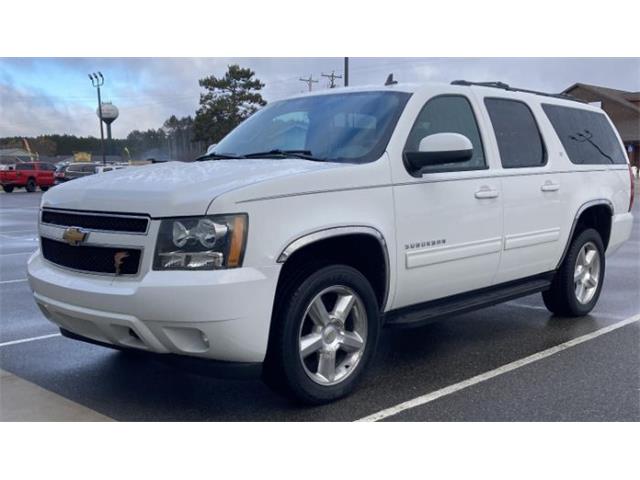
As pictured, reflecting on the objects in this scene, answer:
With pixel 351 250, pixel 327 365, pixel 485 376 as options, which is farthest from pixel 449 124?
pixel 327 365

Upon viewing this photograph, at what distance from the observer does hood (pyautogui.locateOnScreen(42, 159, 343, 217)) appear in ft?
11.9

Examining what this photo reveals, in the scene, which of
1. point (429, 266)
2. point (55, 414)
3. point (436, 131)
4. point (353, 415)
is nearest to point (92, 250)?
A: point (55, 414)

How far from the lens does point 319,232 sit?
12.8 feet

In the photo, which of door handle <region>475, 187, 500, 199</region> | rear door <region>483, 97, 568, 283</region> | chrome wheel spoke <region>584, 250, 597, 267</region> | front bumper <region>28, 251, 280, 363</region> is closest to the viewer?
front bumper <region>28, 251, 280, 363</region>

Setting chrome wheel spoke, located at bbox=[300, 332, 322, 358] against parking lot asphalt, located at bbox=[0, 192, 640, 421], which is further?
parking lot asphalt, located at bbox=[0, 192, 640, 421]

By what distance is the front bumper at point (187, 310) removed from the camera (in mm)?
3523

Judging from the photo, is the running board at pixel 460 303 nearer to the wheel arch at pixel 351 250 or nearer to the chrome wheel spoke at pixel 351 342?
the wheel arch at pixel 351 250

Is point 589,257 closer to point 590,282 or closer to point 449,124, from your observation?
point 590,282

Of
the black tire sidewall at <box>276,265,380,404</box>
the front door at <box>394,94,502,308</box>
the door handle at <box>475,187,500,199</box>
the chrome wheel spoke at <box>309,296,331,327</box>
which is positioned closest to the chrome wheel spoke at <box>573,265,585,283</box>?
the front door at <box>394,94,502,308</box>

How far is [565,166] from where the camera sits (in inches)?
235

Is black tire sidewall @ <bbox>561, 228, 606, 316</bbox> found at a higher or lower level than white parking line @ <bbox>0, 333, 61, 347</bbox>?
higher

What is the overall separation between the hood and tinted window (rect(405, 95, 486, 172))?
82 centimetres

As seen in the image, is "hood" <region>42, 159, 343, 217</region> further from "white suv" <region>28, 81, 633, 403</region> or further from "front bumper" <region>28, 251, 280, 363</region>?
"front bumper" <region>28, 251, 280, 363</region>

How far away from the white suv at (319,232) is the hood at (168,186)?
1 cm
